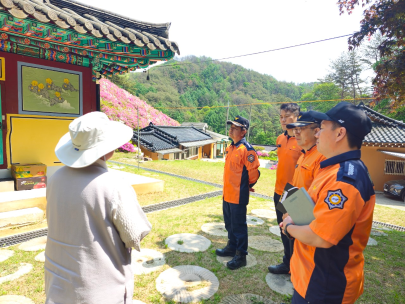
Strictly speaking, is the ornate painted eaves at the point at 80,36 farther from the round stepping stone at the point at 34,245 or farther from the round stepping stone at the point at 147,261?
the round stepping stone at the point at 147,261

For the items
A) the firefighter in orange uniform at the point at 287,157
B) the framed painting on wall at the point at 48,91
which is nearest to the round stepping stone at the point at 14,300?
the firefighter in orange uniform at the point at 287,157

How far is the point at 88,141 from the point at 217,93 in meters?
82.0

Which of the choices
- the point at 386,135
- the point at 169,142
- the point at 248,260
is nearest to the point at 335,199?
the point at 248,260

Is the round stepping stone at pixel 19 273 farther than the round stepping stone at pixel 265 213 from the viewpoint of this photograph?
No

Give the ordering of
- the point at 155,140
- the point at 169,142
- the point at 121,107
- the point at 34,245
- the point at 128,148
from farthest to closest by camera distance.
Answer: the point at 121,107 → the point at 169,142 → the point at 155,140 → the point at 128,148 → the point at 34,245

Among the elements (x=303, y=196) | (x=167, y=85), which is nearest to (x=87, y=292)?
(x=303, y=196)

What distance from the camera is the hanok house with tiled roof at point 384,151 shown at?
11.9 meters

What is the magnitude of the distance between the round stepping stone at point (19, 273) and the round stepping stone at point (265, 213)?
4.27 meters

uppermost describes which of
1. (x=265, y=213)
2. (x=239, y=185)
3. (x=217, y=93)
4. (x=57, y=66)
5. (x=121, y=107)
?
(x=217, y=93)

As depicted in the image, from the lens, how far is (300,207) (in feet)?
4.93

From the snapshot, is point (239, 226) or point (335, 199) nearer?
point (335, 199)

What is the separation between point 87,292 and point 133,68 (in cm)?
496

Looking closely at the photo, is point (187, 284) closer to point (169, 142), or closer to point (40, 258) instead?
point (40, 258)

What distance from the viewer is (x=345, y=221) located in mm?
1268
